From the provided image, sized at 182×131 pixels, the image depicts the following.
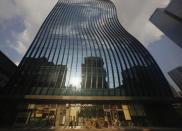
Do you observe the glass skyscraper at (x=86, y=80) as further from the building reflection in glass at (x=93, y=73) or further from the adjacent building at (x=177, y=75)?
the adjacent building at (x=177, y=75)

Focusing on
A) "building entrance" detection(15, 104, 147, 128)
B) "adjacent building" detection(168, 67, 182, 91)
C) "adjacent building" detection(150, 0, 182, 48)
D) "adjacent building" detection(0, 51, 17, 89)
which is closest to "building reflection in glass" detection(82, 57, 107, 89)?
"building entrance" detection(15, 104, 147, 128)

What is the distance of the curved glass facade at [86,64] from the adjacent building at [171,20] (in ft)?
41.6

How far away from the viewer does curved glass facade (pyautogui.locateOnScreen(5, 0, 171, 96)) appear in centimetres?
3869

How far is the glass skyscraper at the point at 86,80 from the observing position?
33625 millimetres

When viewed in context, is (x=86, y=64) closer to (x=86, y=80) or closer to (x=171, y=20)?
(x=86, y=80)

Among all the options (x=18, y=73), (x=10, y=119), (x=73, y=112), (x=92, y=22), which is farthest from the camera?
(x=92, y=22)

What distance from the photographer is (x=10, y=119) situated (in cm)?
3159

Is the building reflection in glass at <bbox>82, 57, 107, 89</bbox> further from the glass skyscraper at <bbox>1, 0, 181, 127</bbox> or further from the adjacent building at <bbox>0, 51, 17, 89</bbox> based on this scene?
the adjacent building at <bbox>0, 51, 17, 89</bbox>

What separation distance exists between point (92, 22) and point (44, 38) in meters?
22.5

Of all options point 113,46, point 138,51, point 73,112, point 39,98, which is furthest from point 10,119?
point 138,51

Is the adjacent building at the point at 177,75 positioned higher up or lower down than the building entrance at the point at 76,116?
higher up

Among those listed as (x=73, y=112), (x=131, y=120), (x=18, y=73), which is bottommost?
(x=131, y=120)

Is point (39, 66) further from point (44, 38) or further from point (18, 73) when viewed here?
point (44, 38)

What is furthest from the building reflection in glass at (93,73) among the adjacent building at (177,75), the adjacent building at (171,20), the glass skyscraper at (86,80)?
the adjacent building at (177,75)
